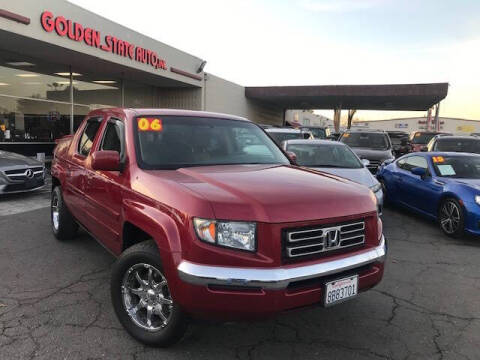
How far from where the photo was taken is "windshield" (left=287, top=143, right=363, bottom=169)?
7.62 meters

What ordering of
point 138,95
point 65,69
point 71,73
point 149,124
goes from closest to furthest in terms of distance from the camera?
1. point 149,124
2. point 65,69
3. point 71,73
4. point 138,95

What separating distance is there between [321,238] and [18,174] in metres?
7.82

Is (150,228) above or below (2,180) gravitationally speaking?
above

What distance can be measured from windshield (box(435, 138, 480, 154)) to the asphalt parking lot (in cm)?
657

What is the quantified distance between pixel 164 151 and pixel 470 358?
9.76 ft

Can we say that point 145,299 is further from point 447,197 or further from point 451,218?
point 447,197

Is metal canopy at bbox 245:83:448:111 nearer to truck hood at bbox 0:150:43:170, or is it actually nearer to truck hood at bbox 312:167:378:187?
truck hood at bbox 312:167:378:187

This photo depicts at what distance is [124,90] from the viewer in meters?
20.1

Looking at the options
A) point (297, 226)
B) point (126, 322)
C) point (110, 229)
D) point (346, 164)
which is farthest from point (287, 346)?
point (346, 164)

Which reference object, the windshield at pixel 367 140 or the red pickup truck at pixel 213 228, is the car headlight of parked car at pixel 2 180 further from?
the windshield at pixel 367 140

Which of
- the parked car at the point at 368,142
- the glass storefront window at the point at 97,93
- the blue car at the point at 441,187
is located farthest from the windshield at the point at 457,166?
the glass storefront window at the point at 97,93

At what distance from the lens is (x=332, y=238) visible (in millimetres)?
2779

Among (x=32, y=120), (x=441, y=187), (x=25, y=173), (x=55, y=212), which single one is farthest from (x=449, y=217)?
(x=32, y=120)

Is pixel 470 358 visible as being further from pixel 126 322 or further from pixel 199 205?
pixel 126 322
